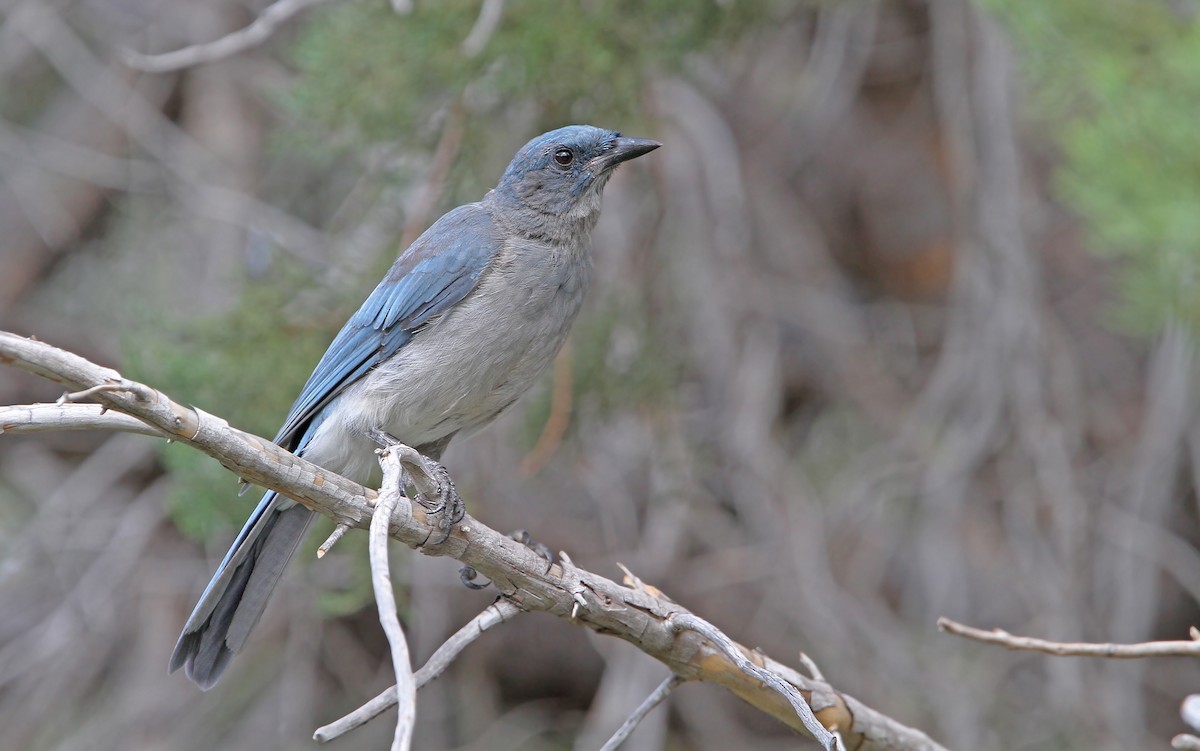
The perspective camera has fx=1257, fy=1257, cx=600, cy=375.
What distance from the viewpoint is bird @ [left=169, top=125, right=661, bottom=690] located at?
313cm

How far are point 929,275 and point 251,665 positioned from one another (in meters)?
3.50

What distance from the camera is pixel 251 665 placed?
16.8ft

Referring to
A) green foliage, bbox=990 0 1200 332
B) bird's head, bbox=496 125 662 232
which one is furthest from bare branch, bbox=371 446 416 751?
green foliage, bbox=990 0 1200 332

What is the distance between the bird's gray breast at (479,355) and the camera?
323cm

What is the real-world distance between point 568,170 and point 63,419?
195 cm

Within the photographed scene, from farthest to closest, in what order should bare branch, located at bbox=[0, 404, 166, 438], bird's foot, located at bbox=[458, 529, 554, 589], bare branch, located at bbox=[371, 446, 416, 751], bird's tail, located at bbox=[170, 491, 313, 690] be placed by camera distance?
1. bird's tail, located at bbox=[170, 491, 313, 690]
2. bird's foot, located at bbox=[458, 529, 554, 589]
3. bare branch, located at bbox=[0, 404, 166, 438]
4. bare branch, located at bbox=[371, 446, 416, 751]

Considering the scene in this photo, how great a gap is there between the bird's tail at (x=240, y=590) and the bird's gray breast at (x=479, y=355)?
14.1 inches

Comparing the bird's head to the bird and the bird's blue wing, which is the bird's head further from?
the bird's blue wing

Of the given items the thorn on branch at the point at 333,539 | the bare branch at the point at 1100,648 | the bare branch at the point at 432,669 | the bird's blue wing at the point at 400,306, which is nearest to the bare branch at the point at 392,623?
the thorn on branch at the point at 333,539

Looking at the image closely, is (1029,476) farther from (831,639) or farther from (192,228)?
(192,228)

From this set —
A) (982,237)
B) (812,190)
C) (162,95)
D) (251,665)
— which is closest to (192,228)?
(162,95)

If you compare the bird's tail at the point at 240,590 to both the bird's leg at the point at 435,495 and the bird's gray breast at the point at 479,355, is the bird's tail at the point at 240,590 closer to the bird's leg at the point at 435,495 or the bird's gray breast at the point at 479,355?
the bird's gray breast at the point at 479,355

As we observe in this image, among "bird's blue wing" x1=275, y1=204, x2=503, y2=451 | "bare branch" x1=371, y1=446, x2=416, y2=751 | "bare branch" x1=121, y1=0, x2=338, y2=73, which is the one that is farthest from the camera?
"bare branch" x1=121, y1=0, x2=338, y2=73

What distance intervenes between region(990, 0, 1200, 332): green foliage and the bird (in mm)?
1307
